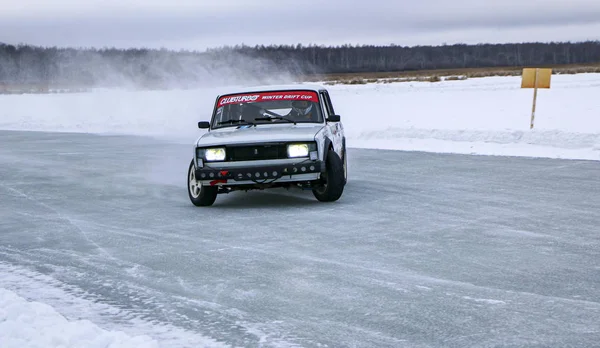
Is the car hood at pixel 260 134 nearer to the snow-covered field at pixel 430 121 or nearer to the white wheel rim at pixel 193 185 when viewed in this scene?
the white wheel rim at pixel 193 185

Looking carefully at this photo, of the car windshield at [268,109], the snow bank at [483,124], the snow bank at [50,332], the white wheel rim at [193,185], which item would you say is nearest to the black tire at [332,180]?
the car windshield at [268,109]

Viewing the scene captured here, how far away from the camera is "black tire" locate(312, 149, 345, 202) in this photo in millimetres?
9859

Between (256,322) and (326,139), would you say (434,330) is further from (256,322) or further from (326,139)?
(326,139)

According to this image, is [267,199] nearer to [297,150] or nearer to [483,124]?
[297,150]

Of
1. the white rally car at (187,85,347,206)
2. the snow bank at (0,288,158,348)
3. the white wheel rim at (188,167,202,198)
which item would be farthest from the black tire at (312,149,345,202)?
the snow bank at (0,288,158,348)

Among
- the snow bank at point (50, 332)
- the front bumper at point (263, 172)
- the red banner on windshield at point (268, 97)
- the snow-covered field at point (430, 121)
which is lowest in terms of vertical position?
the snow-covered field at point (430, 121)

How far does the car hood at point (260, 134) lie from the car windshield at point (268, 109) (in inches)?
10.1

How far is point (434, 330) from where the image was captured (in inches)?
184

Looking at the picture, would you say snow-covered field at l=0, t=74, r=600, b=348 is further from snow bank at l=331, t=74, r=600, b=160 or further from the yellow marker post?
the yellow marker post

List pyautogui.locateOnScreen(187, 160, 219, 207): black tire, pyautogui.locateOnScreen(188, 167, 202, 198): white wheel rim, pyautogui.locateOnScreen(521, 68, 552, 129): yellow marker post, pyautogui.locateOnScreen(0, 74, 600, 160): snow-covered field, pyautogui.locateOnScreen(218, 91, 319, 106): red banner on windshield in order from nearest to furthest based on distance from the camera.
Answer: pyautogui.locateOnScreen(187, 160, 219, 207): black tire → pyautogui.locateOnScreen(188, 167, 202, 198): white wheel rim → pyautogui.locateOnScreen(218, 91, 319, 106): red banner on windshield → pyautogui.locateOnScreen(0, 74, 600, 160): snow-covered field → pyautogui.locateOnScreen(521, 68, 552, 129): yellow marker post

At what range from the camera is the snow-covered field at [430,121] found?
62.1 ft

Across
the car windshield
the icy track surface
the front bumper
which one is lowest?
the icy track surface

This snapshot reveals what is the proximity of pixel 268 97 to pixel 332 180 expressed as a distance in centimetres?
163

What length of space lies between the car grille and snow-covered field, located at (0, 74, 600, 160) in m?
8.99
